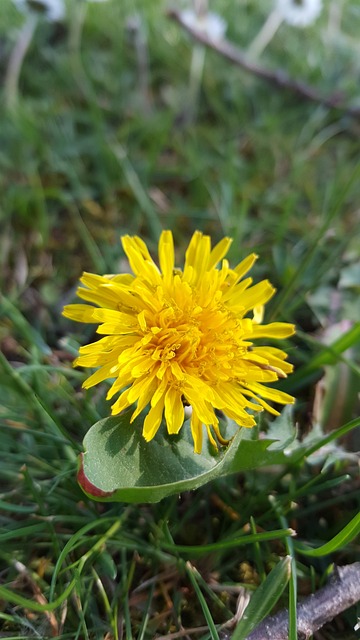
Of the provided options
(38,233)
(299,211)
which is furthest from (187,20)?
(38,233)

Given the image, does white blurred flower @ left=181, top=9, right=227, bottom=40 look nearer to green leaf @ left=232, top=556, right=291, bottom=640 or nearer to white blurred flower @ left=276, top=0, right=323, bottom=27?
white blurred flower @ left=276, top=0, right=323, bottom=27

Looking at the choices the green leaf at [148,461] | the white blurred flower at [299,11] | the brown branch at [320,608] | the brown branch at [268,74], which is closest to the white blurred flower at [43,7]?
the brown branch at [268,74]

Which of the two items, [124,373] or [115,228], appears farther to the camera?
[115,228]

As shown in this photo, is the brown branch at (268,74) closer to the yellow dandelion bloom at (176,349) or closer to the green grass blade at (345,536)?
the yellow dandelion bloom at (176,349)

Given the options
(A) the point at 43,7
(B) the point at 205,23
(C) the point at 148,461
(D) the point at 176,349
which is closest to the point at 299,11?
(B) the point at 205,23

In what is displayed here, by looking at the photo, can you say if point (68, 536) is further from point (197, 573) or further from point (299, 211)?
point (299, 211)

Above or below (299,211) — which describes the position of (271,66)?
above
